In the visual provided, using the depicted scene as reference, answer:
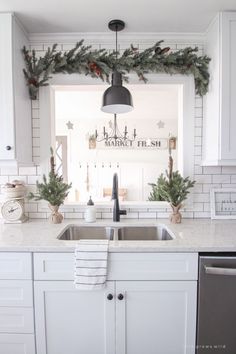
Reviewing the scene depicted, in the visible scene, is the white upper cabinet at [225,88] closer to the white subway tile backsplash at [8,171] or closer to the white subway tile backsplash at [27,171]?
the white subway tile backsplash at [27,171]

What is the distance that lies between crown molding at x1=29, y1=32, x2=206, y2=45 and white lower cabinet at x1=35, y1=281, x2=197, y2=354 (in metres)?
1.73

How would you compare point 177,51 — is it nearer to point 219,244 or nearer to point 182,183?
point 182,183

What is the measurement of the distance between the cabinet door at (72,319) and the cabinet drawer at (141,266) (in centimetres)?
7

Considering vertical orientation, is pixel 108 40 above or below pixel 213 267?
above

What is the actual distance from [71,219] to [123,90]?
1.08 metres

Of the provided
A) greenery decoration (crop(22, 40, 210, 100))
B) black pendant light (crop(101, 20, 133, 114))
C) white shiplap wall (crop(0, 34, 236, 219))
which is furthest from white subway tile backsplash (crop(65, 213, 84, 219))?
greenery decoration (crop(22, 40, 210, 100))

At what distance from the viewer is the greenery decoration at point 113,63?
5.58ft

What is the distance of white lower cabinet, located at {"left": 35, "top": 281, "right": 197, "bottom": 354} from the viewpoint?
1.26 meters

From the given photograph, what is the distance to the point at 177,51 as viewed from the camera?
1.75 m

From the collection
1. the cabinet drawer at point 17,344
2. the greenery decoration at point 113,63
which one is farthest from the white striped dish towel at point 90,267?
the greenery decoration at point 113,63

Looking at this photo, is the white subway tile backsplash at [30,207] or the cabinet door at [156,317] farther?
the white subway tile backsplash at [30,207]

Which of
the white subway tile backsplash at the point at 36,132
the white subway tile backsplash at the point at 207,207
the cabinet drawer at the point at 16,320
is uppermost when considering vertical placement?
the white subway tile backsplash at the point at 36,132

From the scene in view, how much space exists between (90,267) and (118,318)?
1.14 ft

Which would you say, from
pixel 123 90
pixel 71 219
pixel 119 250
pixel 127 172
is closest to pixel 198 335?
pixel 119 250
